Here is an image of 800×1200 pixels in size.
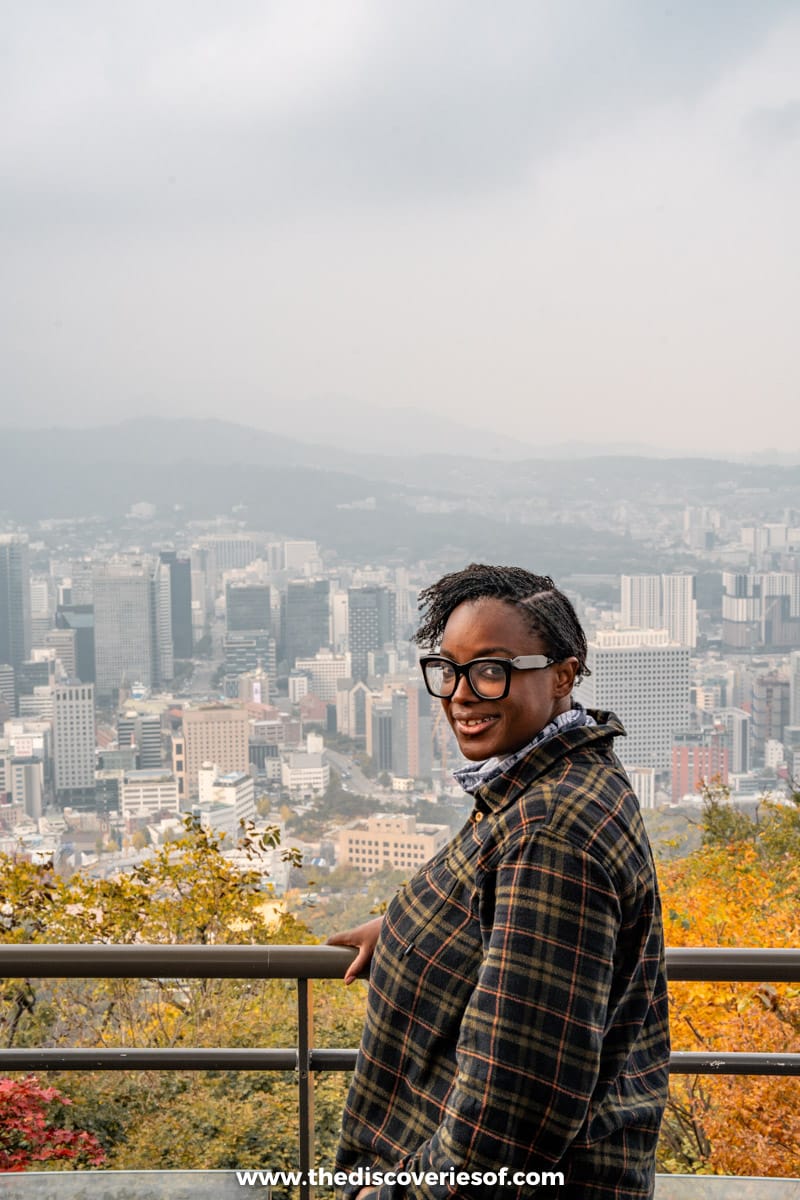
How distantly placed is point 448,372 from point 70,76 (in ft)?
39.8

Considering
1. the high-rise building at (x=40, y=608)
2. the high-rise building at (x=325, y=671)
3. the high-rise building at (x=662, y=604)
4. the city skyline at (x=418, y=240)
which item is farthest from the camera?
the city skyline at (x=418, y=240)

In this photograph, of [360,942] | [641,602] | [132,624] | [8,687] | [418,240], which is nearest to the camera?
[360,942]

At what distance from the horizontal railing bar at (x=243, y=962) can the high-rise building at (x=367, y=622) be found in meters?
16.3

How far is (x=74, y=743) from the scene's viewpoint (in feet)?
55.0

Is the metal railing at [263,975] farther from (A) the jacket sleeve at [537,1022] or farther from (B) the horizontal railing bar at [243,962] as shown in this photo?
(A) the jacket sleeve at [537,1022]

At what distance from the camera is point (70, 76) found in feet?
77.3

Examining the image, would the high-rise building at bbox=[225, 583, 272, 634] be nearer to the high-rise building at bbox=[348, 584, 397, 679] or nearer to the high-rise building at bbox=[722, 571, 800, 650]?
the high-rise building at bbox=[348, 584, 397, 679]

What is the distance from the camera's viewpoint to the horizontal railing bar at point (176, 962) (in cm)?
140

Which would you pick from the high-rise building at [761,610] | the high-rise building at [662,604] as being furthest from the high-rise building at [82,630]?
the high-rise building at [761,610]

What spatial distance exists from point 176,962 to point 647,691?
1402cm

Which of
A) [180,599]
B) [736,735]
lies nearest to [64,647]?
[180,599]

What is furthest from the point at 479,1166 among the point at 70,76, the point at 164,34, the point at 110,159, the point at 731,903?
the point at 110,159

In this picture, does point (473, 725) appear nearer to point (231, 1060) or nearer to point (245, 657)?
point (231, 1060)

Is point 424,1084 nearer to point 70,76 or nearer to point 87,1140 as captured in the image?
point 87,1140
